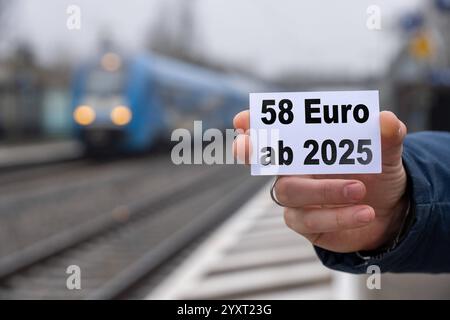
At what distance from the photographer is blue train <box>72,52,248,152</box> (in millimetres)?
16625

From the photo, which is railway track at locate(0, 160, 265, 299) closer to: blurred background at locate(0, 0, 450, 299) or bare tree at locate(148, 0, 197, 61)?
blurred background at locate(0, 0, 450, 299)

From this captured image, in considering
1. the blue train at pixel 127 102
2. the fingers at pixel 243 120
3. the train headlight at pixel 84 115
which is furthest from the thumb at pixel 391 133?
the train headlight at pixel 84 115

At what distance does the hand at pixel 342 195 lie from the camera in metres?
1.24

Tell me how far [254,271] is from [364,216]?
4.64 m

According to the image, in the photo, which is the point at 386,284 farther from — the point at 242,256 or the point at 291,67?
the point at 291,67

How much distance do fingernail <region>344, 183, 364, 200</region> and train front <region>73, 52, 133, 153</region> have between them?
15.6 metres

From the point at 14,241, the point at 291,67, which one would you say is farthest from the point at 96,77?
the point at 291,67

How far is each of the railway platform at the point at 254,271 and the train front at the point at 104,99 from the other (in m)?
9.10

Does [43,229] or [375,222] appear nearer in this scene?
[375,222]

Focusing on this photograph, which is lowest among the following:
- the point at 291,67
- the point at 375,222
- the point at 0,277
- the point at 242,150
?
the point at 0,277

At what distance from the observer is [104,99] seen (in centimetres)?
1667

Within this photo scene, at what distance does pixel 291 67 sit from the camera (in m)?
33.8

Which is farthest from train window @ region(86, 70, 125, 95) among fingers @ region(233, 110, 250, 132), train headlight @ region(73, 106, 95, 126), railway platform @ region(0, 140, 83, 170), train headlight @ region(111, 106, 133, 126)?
fingers @ region(233, 110, 250, 132)

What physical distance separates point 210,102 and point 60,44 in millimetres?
10629
